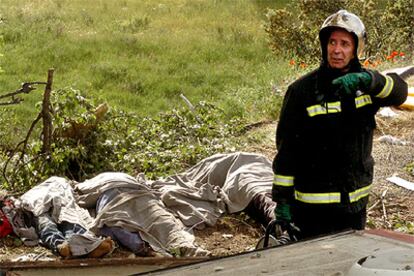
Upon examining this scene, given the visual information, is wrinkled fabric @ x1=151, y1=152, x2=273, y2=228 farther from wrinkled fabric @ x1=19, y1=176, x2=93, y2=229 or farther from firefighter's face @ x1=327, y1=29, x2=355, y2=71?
firefighter's face @ x1=327, y1=29, x2=355, y2=71

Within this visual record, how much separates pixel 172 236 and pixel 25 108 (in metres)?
10.6

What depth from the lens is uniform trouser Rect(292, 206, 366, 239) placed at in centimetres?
443

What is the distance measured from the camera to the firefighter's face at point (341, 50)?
169 inches

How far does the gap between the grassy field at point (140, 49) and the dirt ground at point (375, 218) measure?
5.62 metres

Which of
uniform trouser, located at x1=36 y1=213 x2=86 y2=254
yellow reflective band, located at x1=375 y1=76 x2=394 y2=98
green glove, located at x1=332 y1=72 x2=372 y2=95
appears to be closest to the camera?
green glove, located at x1=332 y1=72 x2=372 y2=95

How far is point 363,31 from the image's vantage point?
14.3 ft

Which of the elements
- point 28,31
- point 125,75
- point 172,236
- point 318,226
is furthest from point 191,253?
point 28,31

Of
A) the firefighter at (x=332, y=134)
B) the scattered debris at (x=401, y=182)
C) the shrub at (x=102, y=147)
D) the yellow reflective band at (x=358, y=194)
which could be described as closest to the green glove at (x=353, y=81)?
the firefighter at (x=332, y=134)

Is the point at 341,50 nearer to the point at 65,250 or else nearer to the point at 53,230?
the point at 65,250

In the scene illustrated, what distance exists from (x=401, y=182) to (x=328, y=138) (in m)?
3.59

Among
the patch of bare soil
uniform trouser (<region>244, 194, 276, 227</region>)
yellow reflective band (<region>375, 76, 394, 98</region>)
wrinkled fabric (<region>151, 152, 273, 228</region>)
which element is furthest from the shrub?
yellow reflective band (<region>375, 76, 394, 98</region>)

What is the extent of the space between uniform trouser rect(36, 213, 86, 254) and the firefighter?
209 centimetres

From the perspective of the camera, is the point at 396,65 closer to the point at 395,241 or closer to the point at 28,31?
the point at 395,241

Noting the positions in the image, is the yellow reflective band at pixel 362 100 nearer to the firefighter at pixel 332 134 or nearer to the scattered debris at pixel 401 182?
the firefighter at pixel 332 134
